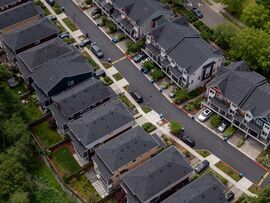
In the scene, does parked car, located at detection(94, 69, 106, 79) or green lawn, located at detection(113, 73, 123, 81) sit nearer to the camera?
parked car, located at detection(94, 69, 106, 79)

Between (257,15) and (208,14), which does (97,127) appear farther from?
(208,14)

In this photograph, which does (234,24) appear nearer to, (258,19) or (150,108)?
(258,19)

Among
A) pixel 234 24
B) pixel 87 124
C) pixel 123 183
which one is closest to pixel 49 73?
pixel 87 124

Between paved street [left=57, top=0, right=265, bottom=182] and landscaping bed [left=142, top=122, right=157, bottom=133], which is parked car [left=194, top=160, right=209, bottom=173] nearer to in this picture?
paved street [left=57, top=0, right=265, bottom=182]

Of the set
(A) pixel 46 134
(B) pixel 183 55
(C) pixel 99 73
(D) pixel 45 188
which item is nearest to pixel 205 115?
(B) pixel 183 55

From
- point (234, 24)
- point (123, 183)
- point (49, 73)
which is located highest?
point (49, 73)

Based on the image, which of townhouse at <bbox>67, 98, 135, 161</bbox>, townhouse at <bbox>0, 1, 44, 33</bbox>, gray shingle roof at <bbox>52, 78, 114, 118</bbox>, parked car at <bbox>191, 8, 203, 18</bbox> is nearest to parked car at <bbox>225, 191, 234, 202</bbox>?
townhouse at <bbox>67, 98, 135, 161</bbox>

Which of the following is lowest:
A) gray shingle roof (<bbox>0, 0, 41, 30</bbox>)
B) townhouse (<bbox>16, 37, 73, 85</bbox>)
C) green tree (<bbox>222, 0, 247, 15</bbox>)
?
green tree (<bbox>222, 0, 247, 15</bbox>)
